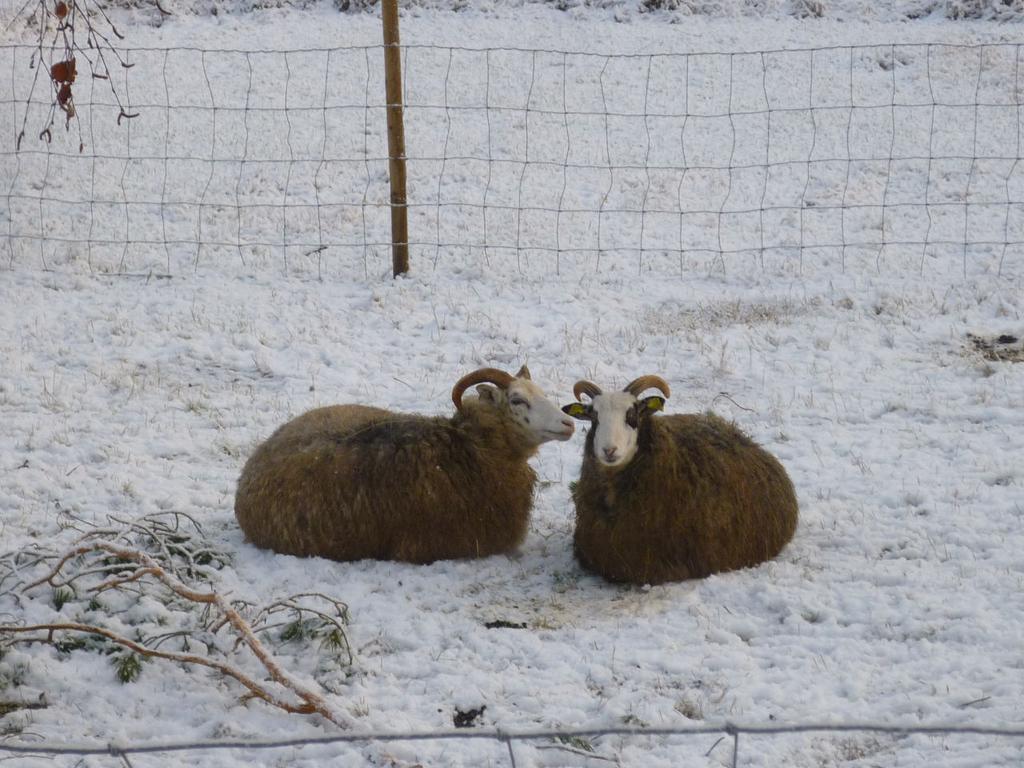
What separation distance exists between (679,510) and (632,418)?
0.53m

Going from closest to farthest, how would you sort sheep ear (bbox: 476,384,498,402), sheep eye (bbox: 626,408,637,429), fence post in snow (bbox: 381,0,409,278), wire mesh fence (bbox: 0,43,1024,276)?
sheep eye (bbox: 626,408,637,429), sheep ear (bbox: 476,384,498,402), fence post in snow (bbox: 381,0,409,278), wire mesh fence (bbox: 0,43,1024,276)

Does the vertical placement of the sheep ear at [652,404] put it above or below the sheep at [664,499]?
above

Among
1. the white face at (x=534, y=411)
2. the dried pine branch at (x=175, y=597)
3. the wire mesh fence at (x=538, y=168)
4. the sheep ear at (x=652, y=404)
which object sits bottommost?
the dried pine branch at (x=175, y=597)

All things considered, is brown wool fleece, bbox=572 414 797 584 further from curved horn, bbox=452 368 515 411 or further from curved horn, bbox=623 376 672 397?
curved horn, bbox=452 368 515 411

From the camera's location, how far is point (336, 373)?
920 centimetres

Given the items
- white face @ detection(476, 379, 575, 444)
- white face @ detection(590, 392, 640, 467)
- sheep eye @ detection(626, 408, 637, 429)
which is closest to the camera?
white face @ detection(590, 392, 640, 467)

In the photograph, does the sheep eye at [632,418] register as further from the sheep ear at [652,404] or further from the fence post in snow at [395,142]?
the fence post in snow at [395,142]

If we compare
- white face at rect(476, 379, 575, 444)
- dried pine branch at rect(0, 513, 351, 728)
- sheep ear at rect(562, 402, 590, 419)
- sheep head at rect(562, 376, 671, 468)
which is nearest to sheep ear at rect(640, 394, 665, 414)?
sheep head at rect(562, 376, 671, 468)

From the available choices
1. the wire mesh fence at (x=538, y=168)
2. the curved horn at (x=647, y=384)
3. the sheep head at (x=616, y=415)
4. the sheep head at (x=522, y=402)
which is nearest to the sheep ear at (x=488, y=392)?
the sheep head at (x=522, y=402)

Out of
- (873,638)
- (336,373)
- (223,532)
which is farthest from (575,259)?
(873,638)

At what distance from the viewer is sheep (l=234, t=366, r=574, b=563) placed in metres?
6.43

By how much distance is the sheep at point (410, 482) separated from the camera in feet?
21.1

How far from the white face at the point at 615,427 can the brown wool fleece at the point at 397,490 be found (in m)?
0.54

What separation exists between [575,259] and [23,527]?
→ 21.3ft
